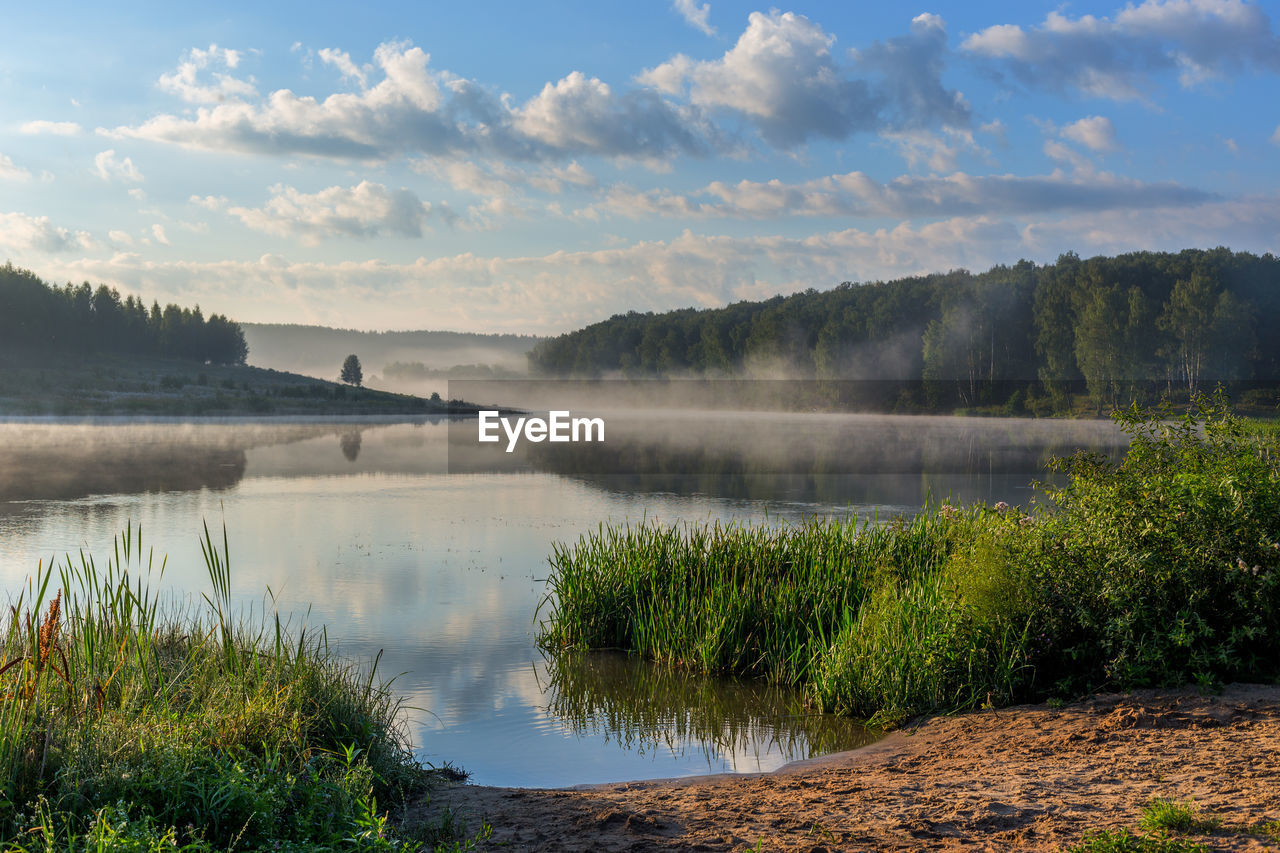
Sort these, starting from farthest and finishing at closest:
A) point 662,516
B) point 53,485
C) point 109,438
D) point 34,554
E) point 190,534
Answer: point 109,438, point 53,485, point 662,516, point 190,534, point 34,554

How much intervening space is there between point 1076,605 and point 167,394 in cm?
8290

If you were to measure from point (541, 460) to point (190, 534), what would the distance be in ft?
84.7

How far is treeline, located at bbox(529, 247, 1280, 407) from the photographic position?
80.2 metres

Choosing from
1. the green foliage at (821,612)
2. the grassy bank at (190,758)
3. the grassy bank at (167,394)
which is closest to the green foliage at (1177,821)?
the green foliage at (821,612)

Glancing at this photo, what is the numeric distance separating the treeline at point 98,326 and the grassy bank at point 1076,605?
110035 mm

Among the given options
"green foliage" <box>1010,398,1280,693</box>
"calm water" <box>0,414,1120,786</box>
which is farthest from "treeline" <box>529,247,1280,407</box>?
"green foliage" <box>1010,398,1280,693</box>

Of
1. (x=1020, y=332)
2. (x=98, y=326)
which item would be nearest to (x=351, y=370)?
(x=98, y=326)

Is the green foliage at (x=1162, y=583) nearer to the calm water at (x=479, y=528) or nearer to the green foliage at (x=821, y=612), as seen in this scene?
the green foliage at (x=821, y=612)

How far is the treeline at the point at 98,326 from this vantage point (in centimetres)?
10212

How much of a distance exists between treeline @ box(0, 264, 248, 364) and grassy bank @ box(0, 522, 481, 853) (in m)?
110

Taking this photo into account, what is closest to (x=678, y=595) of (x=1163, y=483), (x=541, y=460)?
(x=1163, y=483)

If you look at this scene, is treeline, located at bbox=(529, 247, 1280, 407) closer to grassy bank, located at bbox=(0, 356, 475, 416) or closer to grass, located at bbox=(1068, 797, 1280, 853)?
grassy bank, located at bbox=(0, 356, 475, 416)

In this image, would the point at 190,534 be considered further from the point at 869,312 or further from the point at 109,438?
the point at 869,312

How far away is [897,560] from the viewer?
1167 cm
